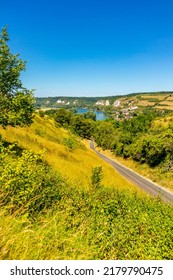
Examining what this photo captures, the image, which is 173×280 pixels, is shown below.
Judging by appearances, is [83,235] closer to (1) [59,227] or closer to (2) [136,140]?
(1) [59,227]

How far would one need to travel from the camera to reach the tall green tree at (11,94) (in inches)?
715

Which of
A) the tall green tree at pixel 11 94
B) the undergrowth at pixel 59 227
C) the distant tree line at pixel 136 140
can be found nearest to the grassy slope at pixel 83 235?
the undergrowth at pixel 59 227

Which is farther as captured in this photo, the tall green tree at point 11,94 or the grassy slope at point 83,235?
the tall green tree at point 11,94

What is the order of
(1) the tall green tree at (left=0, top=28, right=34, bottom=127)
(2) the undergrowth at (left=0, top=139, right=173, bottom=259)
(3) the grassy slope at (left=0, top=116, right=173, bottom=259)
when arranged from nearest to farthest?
(3) the grassy slope at (left=0, top=116, right=173, bottom=259) → (2) the undergrowth at (left=0, top=139, right=173, bottom=259) → (1) the tall green tree at (left=0, top=28, right=34, bottom=127)

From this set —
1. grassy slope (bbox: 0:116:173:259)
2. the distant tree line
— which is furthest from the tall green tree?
the distant tree line

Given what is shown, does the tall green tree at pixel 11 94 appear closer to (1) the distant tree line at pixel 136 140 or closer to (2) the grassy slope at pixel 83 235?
(2) the grassy slope at pixel 83 235

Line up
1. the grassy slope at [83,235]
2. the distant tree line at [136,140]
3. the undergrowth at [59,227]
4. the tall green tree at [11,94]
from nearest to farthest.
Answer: the grassy slope at [83,235] → the undergrowth at [59,227] → the tall green tree at [11,94] → the distant tree line at [136,140]

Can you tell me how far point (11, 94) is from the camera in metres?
19.5

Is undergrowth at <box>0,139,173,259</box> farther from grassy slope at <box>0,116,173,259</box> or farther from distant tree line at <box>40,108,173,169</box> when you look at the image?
distant tree line at <box>40,108,173,169</box>

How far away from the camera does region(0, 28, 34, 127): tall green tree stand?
1816 centimetres
